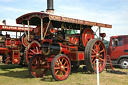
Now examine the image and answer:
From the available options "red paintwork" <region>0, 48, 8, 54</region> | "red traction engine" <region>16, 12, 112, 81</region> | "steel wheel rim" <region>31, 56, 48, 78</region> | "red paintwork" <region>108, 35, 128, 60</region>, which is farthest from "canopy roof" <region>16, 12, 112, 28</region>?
"red paintwork" <region>0, 48, 8, 54</region>

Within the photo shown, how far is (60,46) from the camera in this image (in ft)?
21.8

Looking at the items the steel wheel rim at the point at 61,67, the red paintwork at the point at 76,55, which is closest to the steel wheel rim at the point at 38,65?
the steel wheel rim at the point at 61,67

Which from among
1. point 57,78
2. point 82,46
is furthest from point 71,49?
point 57,78

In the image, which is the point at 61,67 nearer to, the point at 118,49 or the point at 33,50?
the point at 33,50

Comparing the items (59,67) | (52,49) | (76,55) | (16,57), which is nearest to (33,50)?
(16,57)

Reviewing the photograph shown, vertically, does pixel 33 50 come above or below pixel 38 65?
above

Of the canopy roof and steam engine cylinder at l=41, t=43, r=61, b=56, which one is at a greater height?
the canopy roof

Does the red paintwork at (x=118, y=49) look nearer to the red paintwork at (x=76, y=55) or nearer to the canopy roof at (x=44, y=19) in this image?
the canopy roof at (x=44, y=19)

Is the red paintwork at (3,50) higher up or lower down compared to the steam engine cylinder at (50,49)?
lower down

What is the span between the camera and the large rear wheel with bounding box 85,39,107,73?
22.3 ft

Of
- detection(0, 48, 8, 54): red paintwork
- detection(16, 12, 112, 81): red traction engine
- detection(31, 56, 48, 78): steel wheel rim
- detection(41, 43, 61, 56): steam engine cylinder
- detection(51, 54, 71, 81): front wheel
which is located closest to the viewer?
detection(51, 54, 71, 81): front wheel

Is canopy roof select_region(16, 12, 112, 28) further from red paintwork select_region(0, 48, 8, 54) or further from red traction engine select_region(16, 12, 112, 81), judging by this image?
red paintwork select_region(0, 48, 8, 54)

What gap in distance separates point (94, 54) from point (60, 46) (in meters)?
1.70

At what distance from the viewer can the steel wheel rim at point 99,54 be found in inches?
284
